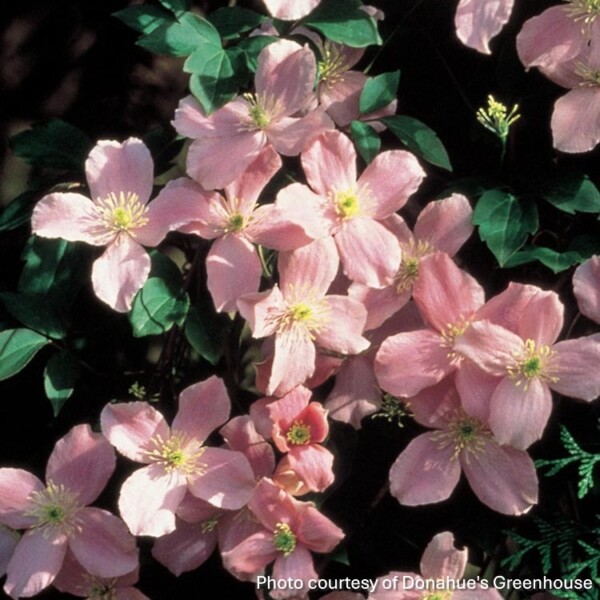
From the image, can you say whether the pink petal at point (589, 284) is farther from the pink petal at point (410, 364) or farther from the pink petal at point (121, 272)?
the pink petal at point (121, 272)

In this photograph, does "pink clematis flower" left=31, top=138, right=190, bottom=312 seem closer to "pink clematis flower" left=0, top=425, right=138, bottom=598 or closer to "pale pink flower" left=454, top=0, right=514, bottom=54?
"pink clematis flower" left=0, top=425, right=138, bottom=598

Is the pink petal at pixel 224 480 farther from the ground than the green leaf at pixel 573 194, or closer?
closer

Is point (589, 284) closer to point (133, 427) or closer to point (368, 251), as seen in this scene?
point (368, 251)

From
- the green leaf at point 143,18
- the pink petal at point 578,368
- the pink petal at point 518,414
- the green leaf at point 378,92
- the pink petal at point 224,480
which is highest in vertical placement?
the green leaf at point 143,18

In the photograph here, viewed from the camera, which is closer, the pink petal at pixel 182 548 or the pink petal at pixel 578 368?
the pink petal at pixel 578 368

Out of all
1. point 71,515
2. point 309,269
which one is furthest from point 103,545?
point 309,269

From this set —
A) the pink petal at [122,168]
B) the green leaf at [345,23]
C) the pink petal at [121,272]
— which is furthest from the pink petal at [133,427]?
the green leaf at [345,23]
